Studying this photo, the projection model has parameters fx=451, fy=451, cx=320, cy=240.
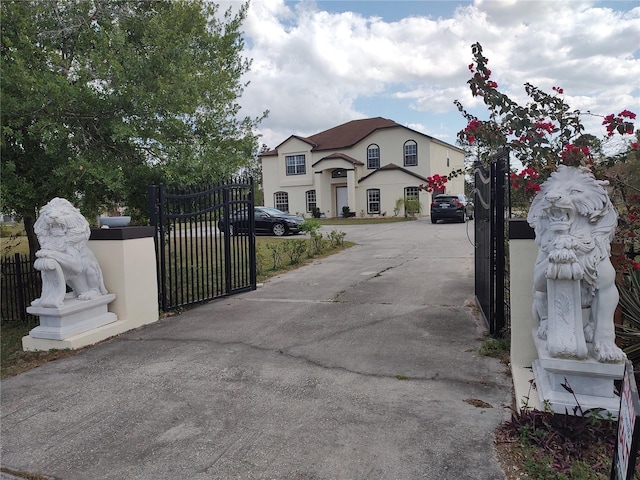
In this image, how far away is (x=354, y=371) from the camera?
4266 millimetres

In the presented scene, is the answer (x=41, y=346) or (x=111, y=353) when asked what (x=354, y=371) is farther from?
(x=41, y=346)

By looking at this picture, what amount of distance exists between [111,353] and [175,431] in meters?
2.28

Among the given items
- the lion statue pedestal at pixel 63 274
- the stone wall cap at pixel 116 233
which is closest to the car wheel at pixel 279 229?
the stone wall cap at pixel 116 233

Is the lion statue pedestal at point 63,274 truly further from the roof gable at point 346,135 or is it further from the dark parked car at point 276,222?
the roof gable at point 346,135

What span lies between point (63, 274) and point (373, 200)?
28.1 metres

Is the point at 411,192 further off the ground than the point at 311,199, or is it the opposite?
the point at 411,192

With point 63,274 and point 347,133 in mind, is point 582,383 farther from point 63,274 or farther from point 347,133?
point 347,133

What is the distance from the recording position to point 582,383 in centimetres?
302

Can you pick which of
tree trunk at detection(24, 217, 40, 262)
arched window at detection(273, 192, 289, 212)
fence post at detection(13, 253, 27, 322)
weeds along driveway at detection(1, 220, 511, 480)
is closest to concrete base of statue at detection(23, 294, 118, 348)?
weeds along driveway at detection(1, 220, 511, 480)

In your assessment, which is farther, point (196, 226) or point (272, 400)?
point (196, 226)

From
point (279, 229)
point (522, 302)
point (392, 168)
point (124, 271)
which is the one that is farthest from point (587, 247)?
point (392, 168)

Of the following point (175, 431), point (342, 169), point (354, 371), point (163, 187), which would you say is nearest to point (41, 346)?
point (163, 187)

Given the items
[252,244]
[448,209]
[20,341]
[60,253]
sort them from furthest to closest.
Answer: [448,209]
[252,244]
[20,341]
[60,253]

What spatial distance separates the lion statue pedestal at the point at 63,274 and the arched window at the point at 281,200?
29658 millimetres
